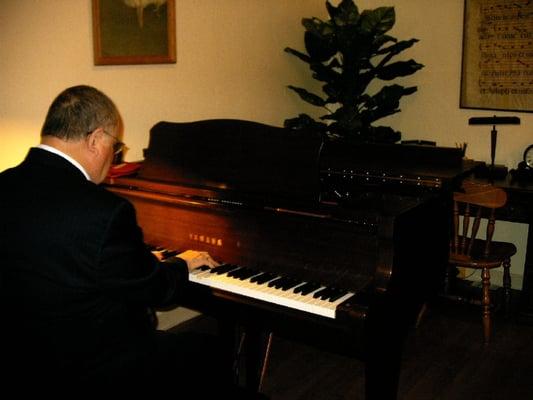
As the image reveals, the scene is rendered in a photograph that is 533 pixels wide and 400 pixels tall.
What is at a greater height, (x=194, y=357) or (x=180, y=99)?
(x=180, y=99)

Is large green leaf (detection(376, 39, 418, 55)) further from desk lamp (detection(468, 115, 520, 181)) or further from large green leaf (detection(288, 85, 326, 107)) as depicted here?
desk lamp (detection(468, 115, 520, 181))

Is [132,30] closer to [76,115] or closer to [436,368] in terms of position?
[76,115]

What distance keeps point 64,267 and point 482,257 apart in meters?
2.57

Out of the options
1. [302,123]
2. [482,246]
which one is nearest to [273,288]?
[482,246]

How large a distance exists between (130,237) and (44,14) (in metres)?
2.28

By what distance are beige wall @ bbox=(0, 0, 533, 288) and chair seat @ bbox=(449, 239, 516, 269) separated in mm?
967

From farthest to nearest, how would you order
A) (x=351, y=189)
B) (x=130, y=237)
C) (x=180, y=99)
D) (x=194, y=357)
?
(x=180, y=99)
(x=351, y=189)
(x=194, y=357)
(x=130, y=237)

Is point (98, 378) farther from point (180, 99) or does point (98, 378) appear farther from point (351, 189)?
point (180, 99)

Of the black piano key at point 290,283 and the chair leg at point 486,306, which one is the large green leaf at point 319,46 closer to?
the chair leg at point 486,306

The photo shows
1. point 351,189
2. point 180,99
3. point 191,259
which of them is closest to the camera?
point 191,259

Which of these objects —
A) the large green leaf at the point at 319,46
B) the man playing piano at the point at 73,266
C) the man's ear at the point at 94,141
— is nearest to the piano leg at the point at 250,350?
the man playing piano at the point at 73,266

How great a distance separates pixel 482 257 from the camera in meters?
3.38

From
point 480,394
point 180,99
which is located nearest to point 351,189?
point 480,394

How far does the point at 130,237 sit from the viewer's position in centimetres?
159
